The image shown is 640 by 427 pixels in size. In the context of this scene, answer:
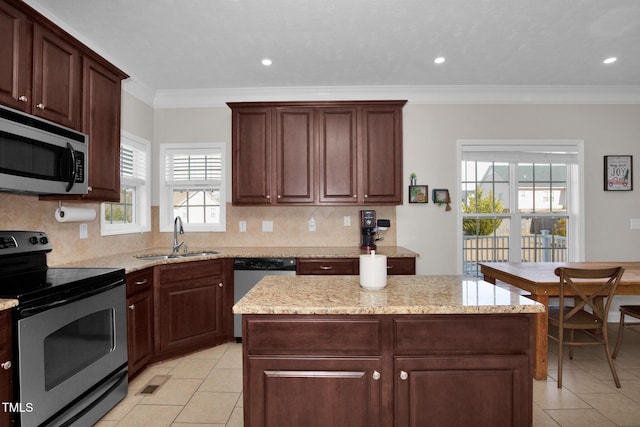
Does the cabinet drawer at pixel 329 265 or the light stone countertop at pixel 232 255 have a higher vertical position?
the light stone countertop at pixel 232 255

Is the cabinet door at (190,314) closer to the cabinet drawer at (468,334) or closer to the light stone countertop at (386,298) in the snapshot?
the light stone countertop at (386,298)

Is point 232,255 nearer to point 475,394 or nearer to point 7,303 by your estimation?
point 7,303

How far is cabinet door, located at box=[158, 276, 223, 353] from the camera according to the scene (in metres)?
2.99

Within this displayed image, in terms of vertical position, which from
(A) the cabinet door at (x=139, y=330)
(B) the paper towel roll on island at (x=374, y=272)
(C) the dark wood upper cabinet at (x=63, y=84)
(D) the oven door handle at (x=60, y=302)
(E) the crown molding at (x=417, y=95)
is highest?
(E) the crown molding at (x=417, y=95)

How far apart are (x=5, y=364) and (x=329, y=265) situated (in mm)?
2359

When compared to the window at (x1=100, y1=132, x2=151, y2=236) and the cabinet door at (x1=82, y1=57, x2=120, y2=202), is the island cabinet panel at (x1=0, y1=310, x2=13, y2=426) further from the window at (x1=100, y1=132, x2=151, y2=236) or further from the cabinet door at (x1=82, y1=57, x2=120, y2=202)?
the window at (x1=100, y1=132, x2=151, y2=236)

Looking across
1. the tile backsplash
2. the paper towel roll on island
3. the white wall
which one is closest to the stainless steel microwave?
the tile backsplash

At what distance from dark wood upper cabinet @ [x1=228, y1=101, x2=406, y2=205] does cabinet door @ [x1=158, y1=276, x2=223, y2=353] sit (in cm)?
107

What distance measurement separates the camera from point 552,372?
2.79m

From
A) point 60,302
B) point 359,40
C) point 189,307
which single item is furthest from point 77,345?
point 359,40

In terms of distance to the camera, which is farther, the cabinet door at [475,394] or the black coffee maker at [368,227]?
the black coffee maker at [368,227]

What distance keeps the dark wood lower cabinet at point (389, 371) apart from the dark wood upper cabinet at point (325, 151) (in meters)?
2.36

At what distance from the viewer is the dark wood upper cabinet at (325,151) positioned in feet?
12.1

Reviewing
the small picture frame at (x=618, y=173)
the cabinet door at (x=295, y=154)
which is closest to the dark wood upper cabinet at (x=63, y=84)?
the cabinet door at (x=295, y=154)
